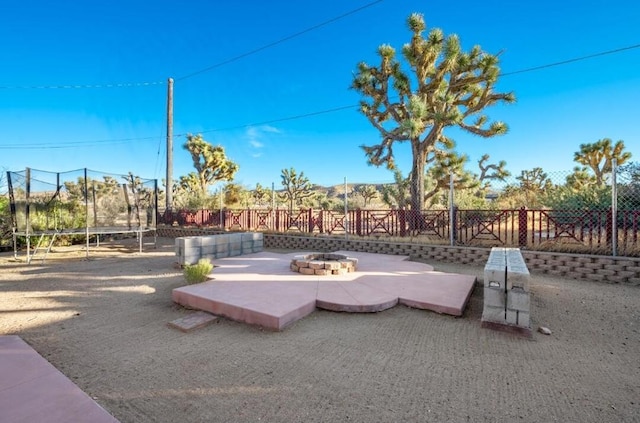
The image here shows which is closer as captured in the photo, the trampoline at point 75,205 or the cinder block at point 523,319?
the cinder block at point 523,319

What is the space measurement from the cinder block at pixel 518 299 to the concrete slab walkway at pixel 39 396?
3818 millimetres

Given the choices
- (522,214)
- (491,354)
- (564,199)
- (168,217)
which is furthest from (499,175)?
(491,354)

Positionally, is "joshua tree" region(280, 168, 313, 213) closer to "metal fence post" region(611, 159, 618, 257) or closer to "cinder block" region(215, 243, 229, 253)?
"cinder block" region(215, 243, 229, 253)

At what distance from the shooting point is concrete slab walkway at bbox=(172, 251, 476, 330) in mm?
3889

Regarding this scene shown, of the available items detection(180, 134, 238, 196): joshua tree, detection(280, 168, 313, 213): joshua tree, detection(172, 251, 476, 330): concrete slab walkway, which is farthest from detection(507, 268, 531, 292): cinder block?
detection(280, 168, 313, 213): joshua tree

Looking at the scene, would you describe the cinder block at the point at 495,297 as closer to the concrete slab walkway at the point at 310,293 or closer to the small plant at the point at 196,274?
the concrete slab walkway at the point at 310,293

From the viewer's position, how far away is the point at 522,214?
7.38 meters

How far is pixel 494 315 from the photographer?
3.56 meters

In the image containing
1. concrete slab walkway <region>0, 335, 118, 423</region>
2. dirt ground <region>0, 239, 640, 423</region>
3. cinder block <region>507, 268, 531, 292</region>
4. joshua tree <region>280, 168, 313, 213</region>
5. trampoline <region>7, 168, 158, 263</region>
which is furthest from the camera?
joshua tree <region>280, 168, 313, 213</region>

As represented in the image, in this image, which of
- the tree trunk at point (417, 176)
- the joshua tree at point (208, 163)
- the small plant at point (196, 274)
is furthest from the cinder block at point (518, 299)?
the joshua tree at point (208, 163)

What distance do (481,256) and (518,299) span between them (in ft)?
14.2

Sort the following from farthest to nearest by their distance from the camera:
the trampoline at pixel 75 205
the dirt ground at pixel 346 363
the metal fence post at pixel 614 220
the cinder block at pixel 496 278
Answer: the trampoline at pixel 75 205 → the metal fence post at pixel 614 220 → the cinder block at pixel 496 278 → the dirt ground at pixel 346 363

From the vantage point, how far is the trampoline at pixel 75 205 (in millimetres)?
8570

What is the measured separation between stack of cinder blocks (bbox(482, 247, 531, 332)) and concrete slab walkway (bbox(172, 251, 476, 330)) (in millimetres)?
512
